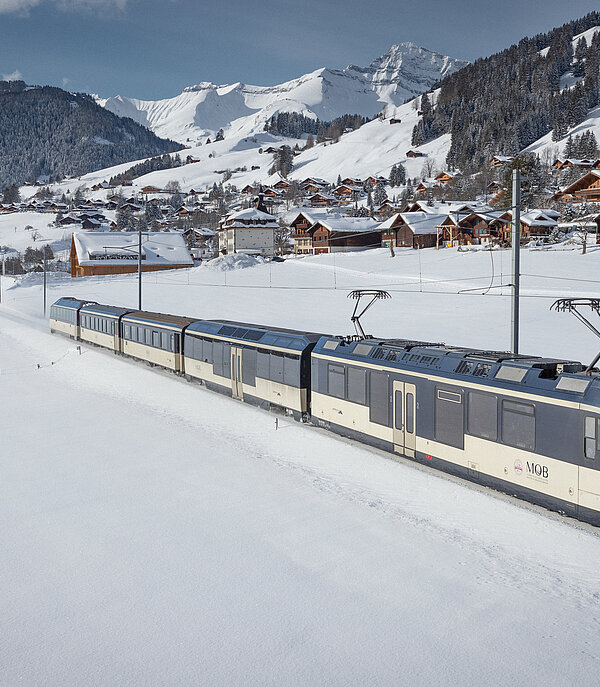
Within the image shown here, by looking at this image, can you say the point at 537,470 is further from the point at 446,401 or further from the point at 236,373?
the point at 236,373

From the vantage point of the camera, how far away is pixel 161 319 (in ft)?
107

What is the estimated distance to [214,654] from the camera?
8289 mm

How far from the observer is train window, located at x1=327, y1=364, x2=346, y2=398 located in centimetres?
1852

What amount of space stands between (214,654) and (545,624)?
184 inches

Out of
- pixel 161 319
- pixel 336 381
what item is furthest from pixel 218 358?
pixel 336 381

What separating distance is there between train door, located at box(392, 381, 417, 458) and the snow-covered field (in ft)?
2.05

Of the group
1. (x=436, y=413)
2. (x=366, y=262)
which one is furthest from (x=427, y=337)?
(x=366, y=262)

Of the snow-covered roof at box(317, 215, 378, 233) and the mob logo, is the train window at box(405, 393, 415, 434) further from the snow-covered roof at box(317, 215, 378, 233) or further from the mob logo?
the snow-covered roof at box(317, 215, 378, 233)

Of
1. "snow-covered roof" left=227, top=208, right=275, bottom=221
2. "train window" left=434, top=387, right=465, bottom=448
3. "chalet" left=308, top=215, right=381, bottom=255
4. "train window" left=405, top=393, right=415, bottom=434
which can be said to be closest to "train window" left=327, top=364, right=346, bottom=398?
"train window" left=405, top=393, right=415, bottom=434

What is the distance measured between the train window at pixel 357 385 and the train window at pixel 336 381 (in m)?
0.35

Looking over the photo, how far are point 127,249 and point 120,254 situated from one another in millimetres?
1952

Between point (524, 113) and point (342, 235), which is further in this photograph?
point (524, 113)

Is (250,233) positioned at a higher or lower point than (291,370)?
higher

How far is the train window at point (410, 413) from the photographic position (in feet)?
51.6
